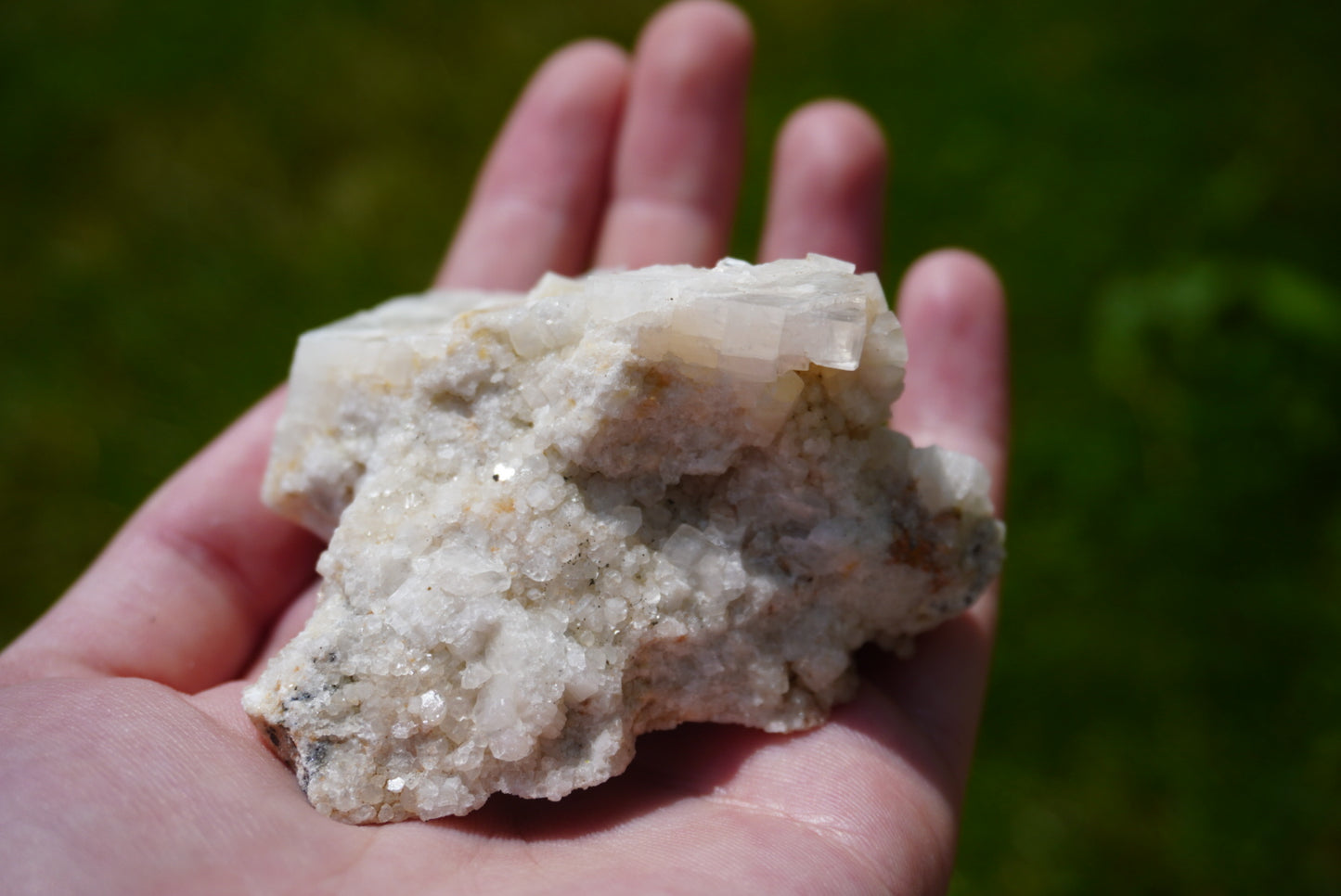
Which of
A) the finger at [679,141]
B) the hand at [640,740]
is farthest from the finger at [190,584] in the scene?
the finger at [679,141]

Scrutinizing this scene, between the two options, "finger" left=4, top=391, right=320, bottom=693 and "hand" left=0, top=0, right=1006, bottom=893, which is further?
"finger" left=4, top=391, right=320, bottom=693

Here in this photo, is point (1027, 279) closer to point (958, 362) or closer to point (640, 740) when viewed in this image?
point (958, 362)

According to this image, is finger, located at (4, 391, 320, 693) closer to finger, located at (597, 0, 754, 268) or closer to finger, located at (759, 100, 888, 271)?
finger, located at (597, 0, 754, 268)

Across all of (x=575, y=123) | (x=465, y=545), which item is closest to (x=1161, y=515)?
(x=575, y=123)

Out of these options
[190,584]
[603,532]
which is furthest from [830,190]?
[190,584]

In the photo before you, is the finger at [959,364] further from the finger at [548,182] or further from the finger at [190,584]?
the finger at [190,584]

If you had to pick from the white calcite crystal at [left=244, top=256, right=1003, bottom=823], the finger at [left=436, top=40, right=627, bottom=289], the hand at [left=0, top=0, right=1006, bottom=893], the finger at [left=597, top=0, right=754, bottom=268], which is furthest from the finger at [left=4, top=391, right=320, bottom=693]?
the finger at [left=597, top=0, right=754, bottom=268]

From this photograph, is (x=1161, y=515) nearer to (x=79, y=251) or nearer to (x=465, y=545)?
(x=465, y=545)
